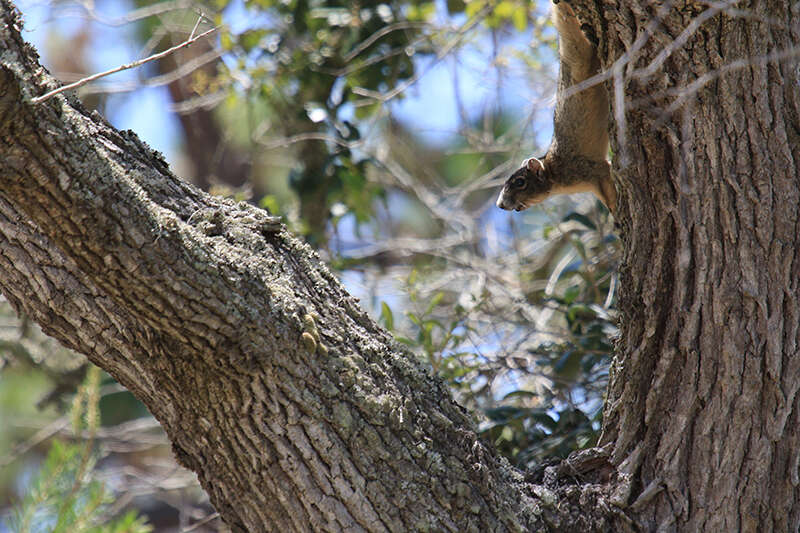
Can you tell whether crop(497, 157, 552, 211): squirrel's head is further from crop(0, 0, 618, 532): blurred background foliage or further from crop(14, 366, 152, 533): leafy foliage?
crop(14, 366, 152, 533): leafy foliage

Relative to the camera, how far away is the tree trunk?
1.35 meters

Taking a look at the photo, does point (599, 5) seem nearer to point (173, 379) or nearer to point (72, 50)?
point (173, 379)

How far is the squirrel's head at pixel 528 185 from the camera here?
7.30 feet

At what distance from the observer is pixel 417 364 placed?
1.64 m

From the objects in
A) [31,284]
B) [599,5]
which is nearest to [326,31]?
[599,5]

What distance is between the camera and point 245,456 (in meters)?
1.44

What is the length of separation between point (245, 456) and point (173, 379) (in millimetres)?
191

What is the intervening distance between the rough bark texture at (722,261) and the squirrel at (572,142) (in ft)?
0.92

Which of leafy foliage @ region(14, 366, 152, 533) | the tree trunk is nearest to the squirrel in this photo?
the tree trunk

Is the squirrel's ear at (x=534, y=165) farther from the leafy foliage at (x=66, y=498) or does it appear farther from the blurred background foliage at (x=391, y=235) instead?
the leafy foliage at (x=66, y=498)

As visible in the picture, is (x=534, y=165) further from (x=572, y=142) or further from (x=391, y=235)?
(x=391, y=235)

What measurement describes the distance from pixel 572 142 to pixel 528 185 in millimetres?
185

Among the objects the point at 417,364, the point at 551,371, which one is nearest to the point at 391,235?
the point at 551,371

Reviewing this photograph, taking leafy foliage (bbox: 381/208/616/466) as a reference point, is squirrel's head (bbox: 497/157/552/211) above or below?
above
